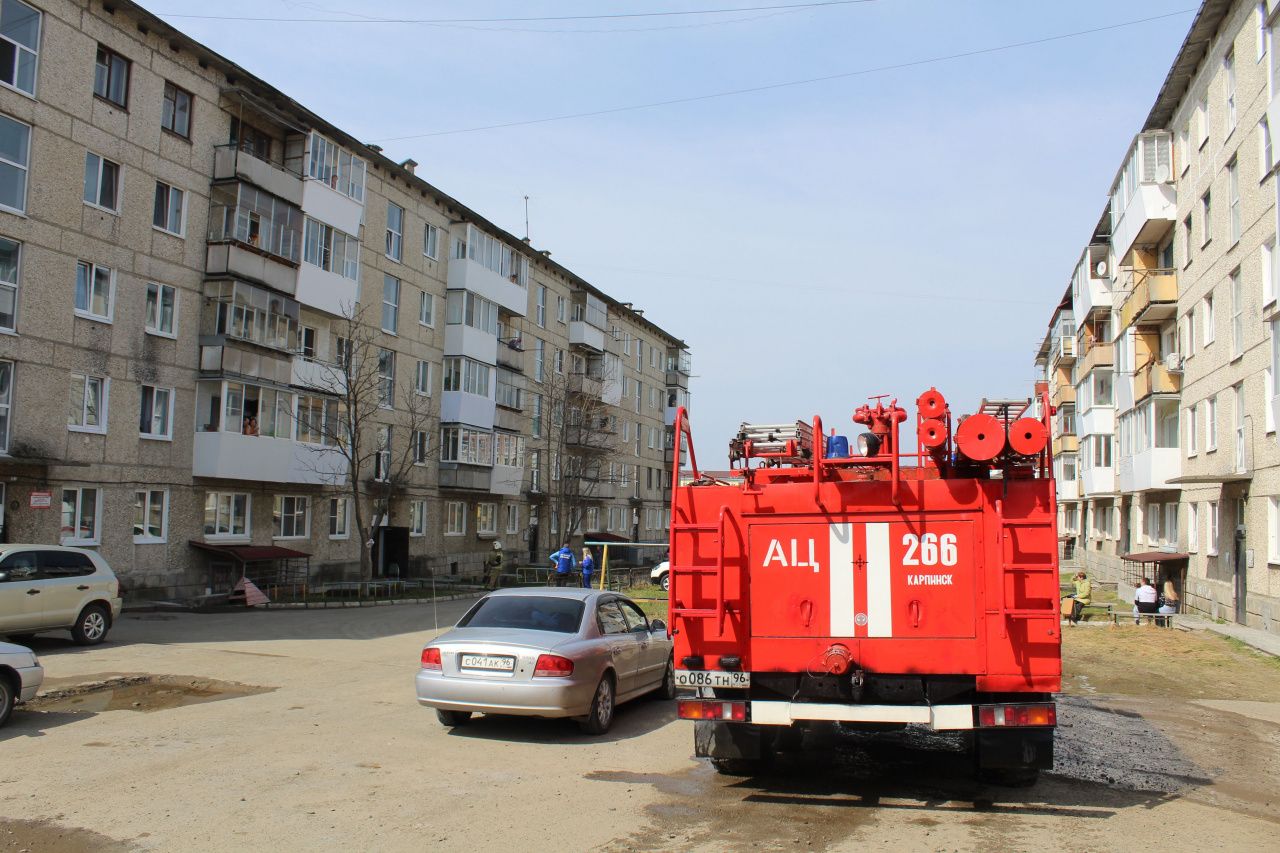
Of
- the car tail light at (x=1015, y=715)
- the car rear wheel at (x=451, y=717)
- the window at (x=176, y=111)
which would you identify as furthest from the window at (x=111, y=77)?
the car tail light at (x=1015, y=715)

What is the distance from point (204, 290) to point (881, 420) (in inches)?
897

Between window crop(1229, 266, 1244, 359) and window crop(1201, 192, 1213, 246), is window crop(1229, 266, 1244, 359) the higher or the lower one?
the lower one

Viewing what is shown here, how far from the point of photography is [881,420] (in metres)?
8.27

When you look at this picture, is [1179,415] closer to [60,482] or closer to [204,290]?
[204,290]

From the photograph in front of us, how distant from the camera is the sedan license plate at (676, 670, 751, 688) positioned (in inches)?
284

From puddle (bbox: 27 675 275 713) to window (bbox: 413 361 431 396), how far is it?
24.7 meters

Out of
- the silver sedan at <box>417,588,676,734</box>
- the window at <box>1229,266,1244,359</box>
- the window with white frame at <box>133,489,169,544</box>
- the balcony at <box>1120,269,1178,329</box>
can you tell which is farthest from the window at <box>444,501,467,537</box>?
the silver sedan at <box>417,588,676,734</box>

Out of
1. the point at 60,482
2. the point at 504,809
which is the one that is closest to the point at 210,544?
the point at 60,482

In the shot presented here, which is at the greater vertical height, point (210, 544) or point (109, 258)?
point (109, 258)

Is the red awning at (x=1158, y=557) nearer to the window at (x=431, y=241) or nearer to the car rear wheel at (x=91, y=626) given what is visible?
the car rear wheel at (x=91, y=626)

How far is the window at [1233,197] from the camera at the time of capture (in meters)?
23.4

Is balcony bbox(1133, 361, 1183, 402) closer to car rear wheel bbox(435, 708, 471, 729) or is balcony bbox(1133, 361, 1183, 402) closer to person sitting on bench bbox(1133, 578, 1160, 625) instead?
person sitting on bench bbox(1133, 578, 1160, 625)

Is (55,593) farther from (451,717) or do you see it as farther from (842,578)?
(842,578)

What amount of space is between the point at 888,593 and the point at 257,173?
25282mm
